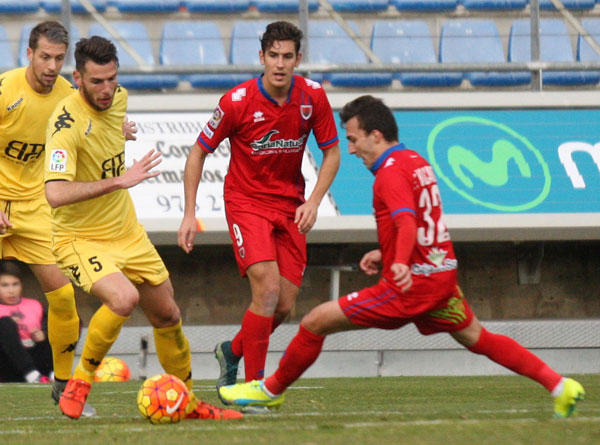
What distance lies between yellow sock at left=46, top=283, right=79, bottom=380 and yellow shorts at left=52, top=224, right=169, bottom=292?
64 cm

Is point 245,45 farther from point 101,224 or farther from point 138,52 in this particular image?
point 101,224

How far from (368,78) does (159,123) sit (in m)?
2.32

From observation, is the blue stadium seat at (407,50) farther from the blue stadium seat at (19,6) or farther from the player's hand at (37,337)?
the player's hand at (37,337)

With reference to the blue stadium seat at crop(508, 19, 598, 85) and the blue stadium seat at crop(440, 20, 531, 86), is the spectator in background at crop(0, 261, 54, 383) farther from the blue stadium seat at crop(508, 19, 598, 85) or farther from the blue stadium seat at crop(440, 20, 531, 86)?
the blue stadium seat at crop(508, 19, 598, 85)

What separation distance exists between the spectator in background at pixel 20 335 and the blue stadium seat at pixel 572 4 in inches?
246

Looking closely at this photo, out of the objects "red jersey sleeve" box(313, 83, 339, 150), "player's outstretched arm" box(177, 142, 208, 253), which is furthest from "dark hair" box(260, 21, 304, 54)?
"player's outstretched arm" box(177, 142, 208, 253)

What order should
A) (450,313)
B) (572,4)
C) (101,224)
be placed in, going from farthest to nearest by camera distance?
(572,4) → (101,224) → (450,313)

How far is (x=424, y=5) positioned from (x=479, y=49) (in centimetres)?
89

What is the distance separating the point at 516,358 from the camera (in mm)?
4914

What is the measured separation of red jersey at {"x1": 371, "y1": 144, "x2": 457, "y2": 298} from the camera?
475 cm

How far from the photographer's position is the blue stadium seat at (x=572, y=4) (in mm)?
11875

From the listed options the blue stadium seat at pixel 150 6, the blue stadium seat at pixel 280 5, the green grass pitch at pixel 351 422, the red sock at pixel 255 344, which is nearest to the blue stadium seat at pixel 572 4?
the blue stadium seat at pixel 280 5

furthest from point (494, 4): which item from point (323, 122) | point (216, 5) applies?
point (323, 122)

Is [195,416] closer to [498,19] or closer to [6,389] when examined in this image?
[6,389]
